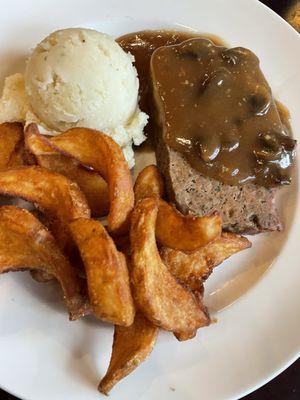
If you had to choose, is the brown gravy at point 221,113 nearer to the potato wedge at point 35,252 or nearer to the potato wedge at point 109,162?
the potato wedge at point 109,162

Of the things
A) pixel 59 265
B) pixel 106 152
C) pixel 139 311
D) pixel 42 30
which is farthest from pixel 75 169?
pixel 42 30

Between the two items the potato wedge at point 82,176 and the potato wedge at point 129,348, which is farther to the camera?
the potato wedge at point 82,176

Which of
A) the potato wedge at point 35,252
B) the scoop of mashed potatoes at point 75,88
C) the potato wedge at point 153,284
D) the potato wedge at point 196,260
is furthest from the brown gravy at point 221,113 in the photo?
the potato wedge at point 35,252

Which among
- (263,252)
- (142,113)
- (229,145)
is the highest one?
Answer: (229,145)

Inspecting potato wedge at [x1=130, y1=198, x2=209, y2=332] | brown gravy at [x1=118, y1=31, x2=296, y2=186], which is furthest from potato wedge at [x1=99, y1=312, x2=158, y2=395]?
brown gravy at [x1=118, y1=31, x2=296, y2=186]

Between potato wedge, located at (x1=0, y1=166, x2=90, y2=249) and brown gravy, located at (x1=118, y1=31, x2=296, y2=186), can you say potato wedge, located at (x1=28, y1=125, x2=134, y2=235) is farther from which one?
brown gravy, located at (x1=118, y1=31, x2=296, y2=186)

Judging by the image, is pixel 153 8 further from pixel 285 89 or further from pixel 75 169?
pixel 75 169
